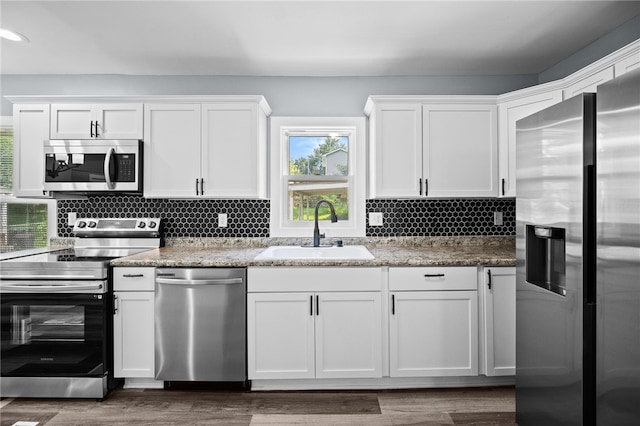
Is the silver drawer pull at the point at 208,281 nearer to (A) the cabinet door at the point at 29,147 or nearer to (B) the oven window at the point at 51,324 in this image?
(B) the oven window at the point at 51,324

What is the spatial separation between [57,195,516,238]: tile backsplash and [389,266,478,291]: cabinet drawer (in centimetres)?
76

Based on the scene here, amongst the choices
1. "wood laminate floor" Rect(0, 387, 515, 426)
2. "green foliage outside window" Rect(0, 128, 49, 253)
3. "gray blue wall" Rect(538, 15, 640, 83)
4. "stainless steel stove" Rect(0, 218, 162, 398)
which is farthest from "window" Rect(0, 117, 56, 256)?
"gray blue wall" Rect(538, 15, 640, 83)

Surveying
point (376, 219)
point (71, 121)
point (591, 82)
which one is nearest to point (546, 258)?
point (591, 82)

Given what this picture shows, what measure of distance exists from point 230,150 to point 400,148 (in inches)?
51.1

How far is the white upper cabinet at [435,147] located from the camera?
3.08 meters

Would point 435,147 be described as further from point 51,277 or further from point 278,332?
point 51,277

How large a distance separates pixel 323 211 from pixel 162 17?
1.87 m

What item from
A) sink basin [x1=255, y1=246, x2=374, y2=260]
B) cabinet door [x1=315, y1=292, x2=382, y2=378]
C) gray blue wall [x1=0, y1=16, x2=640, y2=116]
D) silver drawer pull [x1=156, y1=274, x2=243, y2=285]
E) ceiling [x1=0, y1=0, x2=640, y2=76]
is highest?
ceiling [x1=0, y1=0, x2=640, y2=76]

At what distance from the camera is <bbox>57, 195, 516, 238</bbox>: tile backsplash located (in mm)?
3406

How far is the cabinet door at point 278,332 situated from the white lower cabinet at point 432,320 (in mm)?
563

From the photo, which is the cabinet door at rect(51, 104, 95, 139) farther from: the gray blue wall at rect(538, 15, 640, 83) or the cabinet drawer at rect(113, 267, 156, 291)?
the gray blue wall at rect(538, 15, 640, 83)

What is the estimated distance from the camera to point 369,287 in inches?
104

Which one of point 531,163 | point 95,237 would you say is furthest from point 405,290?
point 95,237

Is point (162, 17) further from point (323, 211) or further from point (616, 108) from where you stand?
point (616, 108)
